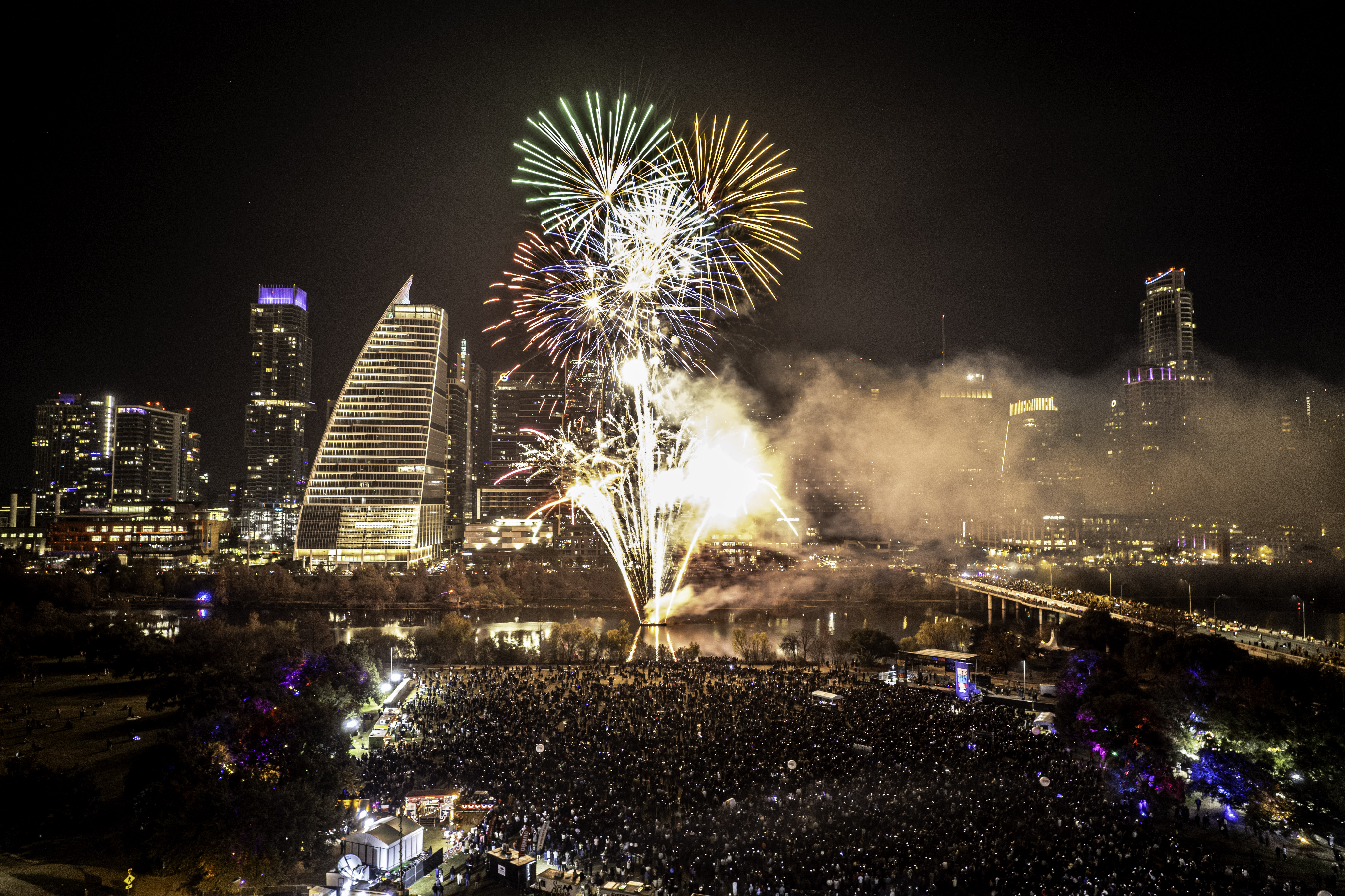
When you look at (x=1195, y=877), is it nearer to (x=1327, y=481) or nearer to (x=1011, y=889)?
(x=1011, y=889)

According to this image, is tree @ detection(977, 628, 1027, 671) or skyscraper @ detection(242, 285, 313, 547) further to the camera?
skyscraper @ detection(242, 285, 313, 547)

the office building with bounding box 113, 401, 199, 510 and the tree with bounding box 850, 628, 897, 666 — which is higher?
the office building with bounding box 113, 401, 199, 510

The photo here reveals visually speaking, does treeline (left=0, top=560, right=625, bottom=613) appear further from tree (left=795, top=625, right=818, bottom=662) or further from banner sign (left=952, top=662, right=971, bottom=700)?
banner sign (left=952, top=662, right=971, bottom=700)

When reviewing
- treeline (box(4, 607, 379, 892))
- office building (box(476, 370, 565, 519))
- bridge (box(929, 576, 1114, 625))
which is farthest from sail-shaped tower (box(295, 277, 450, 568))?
bridge (box(929, 576, 1114, 625))

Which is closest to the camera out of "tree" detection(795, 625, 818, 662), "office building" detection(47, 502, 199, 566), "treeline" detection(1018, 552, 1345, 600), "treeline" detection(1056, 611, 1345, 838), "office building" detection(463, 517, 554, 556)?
"treeline" detection(1056, 611, 1345, 838)

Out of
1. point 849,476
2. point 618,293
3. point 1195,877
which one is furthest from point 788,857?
point 849,476

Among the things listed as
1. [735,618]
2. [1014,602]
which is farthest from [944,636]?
[1014,602]
